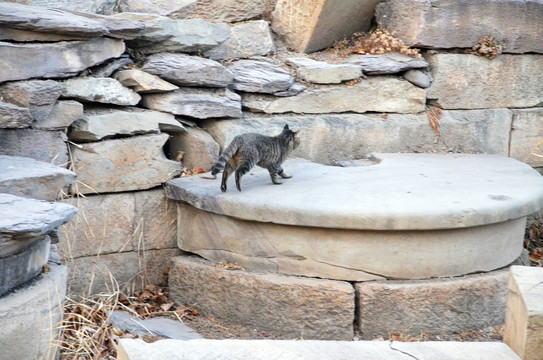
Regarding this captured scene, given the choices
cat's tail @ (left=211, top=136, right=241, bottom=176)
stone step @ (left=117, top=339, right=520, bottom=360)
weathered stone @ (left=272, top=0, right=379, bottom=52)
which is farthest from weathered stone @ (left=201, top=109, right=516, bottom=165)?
stone step @ (left=117, top=339, right=520, bottom=360)

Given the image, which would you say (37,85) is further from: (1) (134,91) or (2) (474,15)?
(2) (474,15)

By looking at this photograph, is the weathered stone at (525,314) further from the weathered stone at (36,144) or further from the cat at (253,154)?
the weathered stone at (36,144)

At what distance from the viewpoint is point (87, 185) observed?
4.58m

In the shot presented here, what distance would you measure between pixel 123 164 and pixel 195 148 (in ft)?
2.02

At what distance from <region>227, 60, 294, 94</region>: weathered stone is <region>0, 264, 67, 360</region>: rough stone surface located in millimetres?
2470

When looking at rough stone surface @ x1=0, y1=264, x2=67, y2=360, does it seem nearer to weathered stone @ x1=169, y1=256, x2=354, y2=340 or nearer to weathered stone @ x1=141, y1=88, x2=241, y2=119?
weathered stone @ x1=169, y1=256, x2=354, y2=340

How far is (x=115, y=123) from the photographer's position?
4617 mm

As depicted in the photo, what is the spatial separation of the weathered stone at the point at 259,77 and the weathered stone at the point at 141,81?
69cm

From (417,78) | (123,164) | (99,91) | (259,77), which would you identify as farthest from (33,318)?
(417,78)

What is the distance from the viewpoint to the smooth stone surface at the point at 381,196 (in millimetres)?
4094

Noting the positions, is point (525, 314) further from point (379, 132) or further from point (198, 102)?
point (379, 132)

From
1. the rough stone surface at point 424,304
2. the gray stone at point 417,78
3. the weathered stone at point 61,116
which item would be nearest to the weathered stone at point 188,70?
the weathered stone at point 61,116

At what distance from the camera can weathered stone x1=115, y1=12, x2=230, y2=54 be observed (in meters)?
4.80

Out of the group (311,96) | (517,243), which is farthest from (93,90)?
(517,243)
